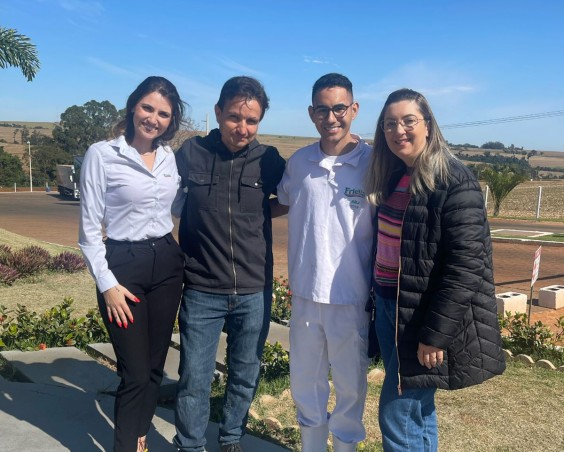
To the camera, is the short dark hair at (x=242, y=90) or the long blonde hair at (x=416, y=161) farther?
the short dark hair at (x=242, y=90)

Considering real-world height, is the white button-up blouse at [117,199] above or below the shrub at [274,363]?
above

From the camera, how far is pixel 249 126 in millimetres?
2736

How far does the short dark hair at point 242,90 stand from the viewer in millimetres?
2699

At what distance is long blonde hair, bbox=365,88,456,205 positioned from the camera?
2211mm

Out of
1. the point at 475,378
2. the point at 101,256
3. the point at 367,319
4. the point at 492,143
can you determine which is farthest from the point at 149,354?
the point at 492,143

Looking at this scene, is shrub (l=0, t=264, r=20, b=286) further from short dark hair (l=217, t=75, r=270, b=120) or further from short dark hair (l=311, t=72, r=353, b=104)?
short dark hair (l=311, t=72, r=353, b=104)

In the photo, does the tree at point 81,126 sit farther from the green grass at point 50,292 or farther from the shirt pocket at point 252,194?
the shirt pocket at point 252,194

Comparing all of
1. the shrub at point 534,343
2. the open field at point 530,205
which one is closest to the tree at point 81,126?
the open field at point 530,205

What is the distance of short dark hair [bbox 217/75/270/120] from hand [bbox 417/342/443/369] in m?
Answer: 1.37

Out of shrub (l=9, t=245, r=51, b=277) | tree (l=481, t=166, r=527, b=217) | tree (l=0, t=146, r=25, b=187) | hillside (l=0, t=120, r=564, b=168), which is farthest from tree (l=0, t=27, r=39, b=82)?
hillside (l=0, t=120, r=564, b=168)

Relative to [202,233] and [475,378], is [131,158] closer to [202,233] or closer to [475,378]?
[202,233]

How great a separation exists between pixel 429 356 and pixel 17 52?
9043mm

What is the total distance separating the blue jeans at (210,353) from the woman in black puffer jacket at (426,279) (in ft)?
2.30

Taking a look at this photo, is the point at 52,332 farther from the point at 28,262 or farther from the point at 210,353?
the point at 28,262
